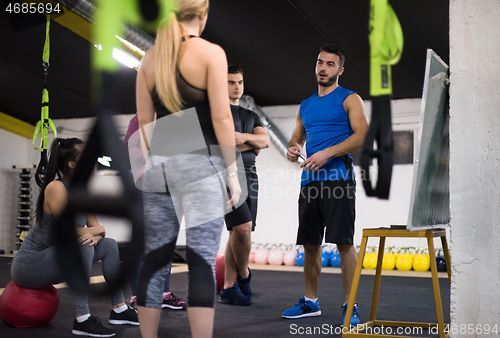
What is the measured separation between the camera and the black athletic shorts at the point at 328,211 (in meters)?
2.25

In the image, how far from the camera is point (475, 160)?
174 cm

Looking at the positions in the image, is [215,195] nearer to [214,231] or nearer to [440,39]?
[214,231]

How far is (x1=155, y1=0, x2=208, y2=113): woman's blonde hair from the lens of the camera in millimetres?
1352

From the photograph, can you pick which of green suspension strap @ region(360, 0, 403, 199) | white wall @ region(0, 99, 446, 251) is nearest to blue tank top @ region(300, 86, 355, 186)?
green suspension strap @ region(360, 0, 403, 199)

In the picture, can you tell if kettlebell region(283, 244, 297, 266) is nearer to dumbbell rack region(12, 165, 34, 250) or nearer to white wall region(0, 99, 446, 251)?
white wall region(0, 99, 446, 251)

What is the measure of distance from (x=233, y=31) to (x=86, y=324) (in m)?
3.75

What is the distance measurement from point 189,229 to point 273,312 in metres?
1.47

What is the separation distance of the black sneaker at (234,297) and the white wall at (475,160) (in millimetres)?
1454

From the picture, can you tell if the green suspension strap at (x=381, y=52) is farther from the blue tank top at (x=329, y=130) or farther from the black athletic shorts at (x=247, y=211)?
the black athletic shorts at (x=247, y=211)

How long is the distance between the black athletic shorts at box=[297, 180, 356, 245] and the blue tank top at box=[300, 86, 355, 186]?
0.14 ft

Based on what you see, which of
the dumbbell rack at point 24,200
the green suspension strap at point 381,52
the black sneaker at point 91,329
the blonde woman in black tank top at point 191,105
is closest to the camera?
the blonde woman in black tank top at point 191,105

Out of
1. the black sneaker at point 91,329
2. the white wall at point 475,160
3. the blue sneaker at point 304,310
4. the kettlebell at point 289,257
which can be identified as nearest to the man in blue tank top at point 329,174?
the blue sneaker at point 304,310

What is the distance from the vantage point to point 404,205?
22.1 feet

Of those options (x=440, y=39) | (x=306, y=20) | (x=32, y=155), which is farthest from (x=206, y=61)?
(x=32, y=155)
